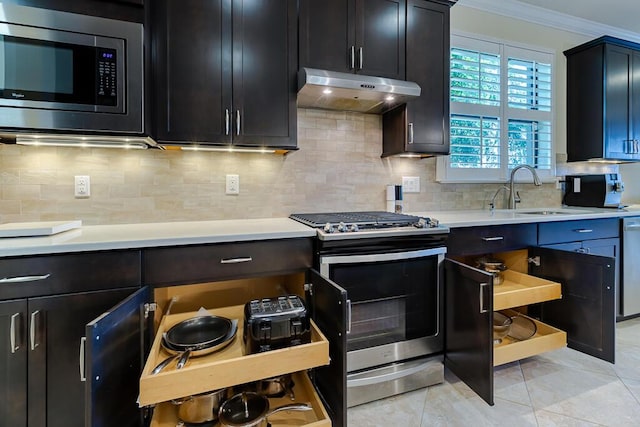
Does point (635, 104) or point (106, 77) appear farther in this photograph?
point (635, 104)

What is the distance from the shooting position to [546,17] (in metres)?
2.87

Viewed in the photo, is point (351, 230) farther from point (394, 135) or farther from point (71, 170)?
point (71, 170)

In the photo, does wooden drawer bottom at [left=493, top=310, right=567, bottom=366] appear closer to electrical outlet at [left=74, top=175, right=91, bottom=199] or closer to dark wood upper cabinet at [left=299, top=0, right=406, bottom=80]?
dark wood upper cabinet at [left=299, top=0, right=406, bottom=80]

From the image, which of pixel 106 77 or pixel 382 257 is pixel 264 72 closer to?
pixel 106 77

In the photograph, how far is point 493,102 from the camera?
2.63 m

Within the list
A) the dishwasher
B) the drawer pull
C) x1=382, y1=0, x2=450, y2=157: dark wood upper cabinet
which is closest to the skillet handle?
the drawer pull

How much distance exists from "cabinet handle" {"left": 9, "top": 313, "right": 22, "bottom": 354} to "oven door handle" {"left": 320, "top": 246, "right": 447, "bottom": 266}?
119 centimetres

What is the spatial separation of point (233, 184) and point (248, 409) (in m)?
1.24

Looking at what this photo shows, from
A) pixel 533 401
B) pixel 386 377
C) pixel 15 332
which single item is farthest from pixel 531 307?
pixel 15 332

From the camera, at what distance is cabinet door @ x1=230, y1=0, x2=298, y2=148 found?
5.47 ft

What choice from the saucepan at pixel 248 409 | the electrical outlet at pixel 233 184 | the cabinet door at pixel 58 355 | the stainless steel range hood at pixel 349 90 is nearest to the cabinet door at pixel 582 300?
the stainless steel range hood at pixel 349 90

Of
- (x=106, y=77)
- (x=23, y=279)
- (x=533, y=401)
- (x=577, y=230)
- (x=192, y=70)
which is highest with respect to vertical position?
(x=192, y=70)

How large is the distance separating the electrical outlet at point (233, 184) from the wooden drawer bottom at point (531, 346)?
1795 millimetres

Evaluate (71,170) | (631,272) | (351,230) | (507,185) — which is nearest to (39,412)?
(71,170)
